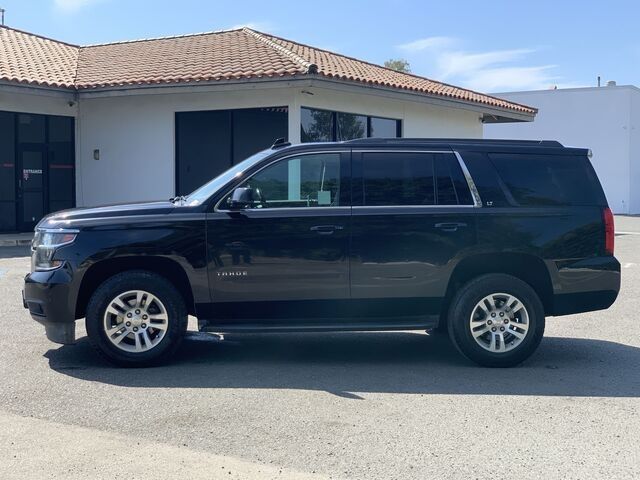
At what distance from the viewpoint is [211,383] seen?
586cm

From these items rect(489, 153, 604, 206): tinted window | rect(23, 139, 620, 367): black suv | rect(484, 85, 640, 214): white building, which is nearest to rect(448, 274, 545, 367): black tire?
rect(23, 139, 620, 367): black suv

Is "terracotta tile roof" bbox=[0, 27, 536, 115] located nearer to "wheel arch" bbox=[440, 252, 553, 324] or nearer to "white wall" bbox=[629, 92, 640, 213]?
"wheel arch" bbox=[440, 252, 553, 324]

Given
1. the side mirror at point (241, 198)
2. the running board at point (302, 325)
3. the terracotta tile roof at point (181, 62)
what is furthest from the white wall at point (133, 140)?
the running board at point (302, 325)

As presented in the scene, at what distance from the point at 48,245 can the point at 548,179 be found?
4577mm

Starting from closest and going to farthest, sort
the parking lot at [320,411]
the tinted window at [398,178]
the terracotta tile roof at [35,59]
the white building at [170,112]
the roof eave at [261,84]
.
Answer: the parking lot at [320,411]
the tinted window at [398,178]
the roof eave at [261,84]
the white building at [170,112]
the terracotta tile roof at [35,59]

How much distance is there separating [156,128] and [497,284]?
12612 mm

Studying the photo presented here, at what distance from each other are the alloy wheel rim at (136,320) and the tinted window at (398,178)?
210 centimetres

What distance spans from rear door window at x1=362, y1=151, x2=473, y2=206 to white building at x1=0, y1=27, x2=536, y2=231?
840 centimetres

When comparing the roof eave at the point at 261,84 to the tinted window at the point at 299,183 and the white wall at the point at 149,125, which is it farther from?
the tinted window at the point at 299,183

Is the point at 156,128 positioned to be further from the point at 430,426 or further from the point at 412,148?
the point at 430,426

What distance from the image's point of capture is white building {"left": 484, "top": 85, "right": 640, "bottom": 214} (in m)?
38.9

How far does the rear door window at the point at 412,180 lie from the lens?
650 centimetres

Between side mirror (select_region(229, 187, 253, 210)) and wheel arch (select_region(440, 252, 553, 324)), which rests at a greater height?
side mirror (select_region(229, 187, 253, 210))

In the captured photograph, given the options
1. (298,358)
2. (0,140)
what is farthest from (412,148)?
(0,140)
